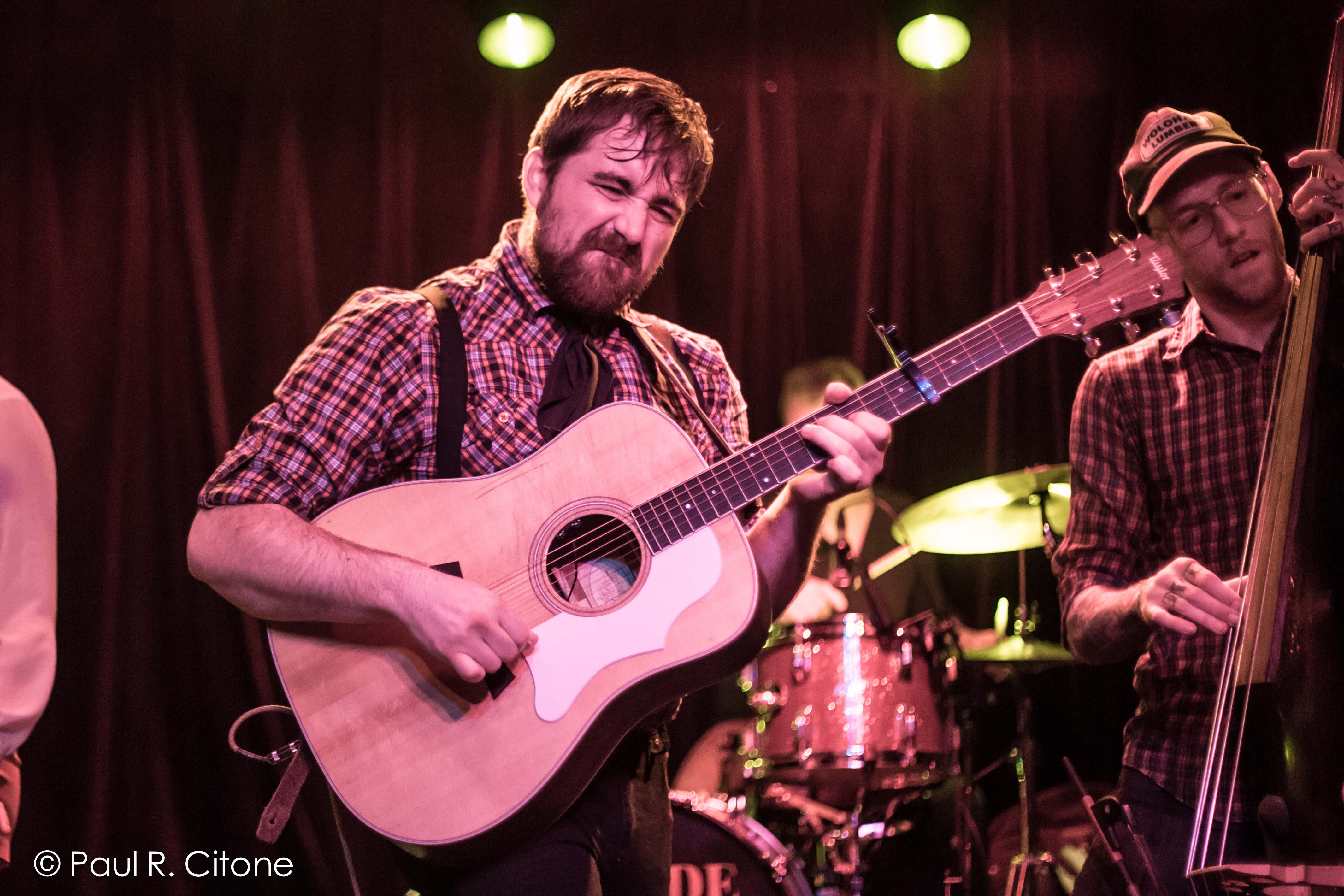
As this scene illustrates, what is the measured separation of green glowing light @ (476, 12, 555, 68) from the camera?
4750 mm

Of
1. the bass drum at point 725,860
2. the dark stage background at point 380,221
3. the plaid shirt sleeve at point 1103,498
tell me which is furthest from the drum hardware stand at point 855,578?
the plaid shirt sleeve at point 1103,498

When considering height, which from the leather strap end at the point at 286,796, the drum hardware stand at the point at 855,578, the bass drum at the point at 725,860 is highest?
the drum hardware stand at the point at 855,578

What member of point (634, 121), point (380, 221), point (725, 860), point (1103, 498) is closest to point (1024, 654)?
point (725, 860)

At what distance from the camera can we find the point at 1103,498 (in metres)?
2.67

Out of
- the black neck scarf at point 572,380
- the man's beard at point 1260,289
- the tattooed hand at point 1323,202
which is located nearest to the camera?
the tattooed hand at point 1323,202

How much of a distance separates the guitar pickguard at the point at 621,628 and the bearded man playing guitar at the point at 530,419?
0.06 m

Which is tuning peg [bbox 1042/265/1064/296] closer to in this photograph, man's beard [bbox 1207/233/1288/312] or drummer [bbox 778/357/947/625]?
man's beard [bbox 1207/233/1288/312]

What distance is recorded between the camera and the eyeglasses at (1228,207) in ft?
8.76

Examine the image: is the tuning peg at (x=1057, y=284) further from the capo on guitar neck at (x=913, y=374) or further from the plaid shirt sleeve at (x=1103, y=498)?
the plaid shirt sleeve at (x=1103, y=498)

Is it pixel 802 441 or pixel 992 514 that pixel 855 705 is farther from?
pixel 802 441

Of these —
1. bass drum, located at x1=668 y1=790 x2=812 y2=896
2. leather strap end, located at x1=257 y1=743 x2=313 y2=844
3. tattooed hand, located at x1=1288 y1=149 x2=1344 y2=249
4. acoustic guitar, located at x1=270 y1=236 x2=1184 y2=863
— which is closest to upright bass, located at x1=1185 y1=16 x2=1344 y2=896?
tattooed hand, located at x1=1288 y1=149 x2=1344 y2=249

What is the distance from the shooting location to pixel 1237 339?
2.65 metres

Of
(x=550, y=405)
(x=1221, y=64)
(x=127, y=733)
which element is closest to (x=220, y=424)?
(x=127, y=733)

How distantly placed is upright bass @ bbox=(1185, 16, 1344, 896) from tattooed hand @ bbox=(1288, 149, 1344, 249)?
3 centimetres
